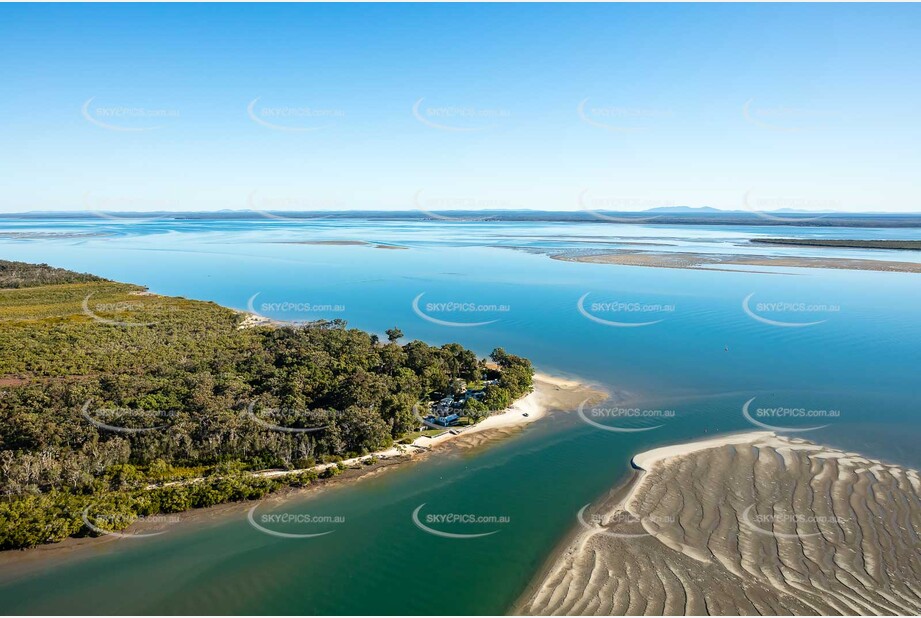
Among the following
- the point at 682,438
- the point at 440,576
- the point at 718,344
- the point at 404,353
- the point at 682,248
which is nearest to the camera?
the point at 440,576

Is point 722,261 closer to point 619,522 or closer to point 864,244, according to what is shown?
point 864,244

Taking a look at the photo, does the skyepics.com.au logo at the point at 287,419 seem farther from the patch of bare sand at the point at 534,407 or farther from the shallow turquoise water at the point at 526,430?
the patch of bare sand at the point at 534,407

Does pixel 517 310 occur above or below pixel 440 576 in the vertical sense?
above

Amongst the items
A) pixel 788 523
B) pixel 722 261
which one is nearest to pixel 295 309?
pixel 788 523

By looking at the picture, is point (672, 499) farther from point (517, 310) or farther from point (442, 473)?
point (517, 310)

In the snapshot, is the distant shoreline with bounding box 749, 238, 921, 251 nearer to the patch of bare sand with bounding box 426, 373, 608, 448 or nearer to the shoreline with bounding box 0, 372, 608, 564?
the patch of bare sand with bounding box 426, 373, 608, 448

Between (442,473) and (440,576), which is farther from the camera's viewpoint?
(442,473)

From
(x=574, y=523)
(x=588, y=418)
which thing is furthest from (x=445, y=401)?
(x=574, y=523)
